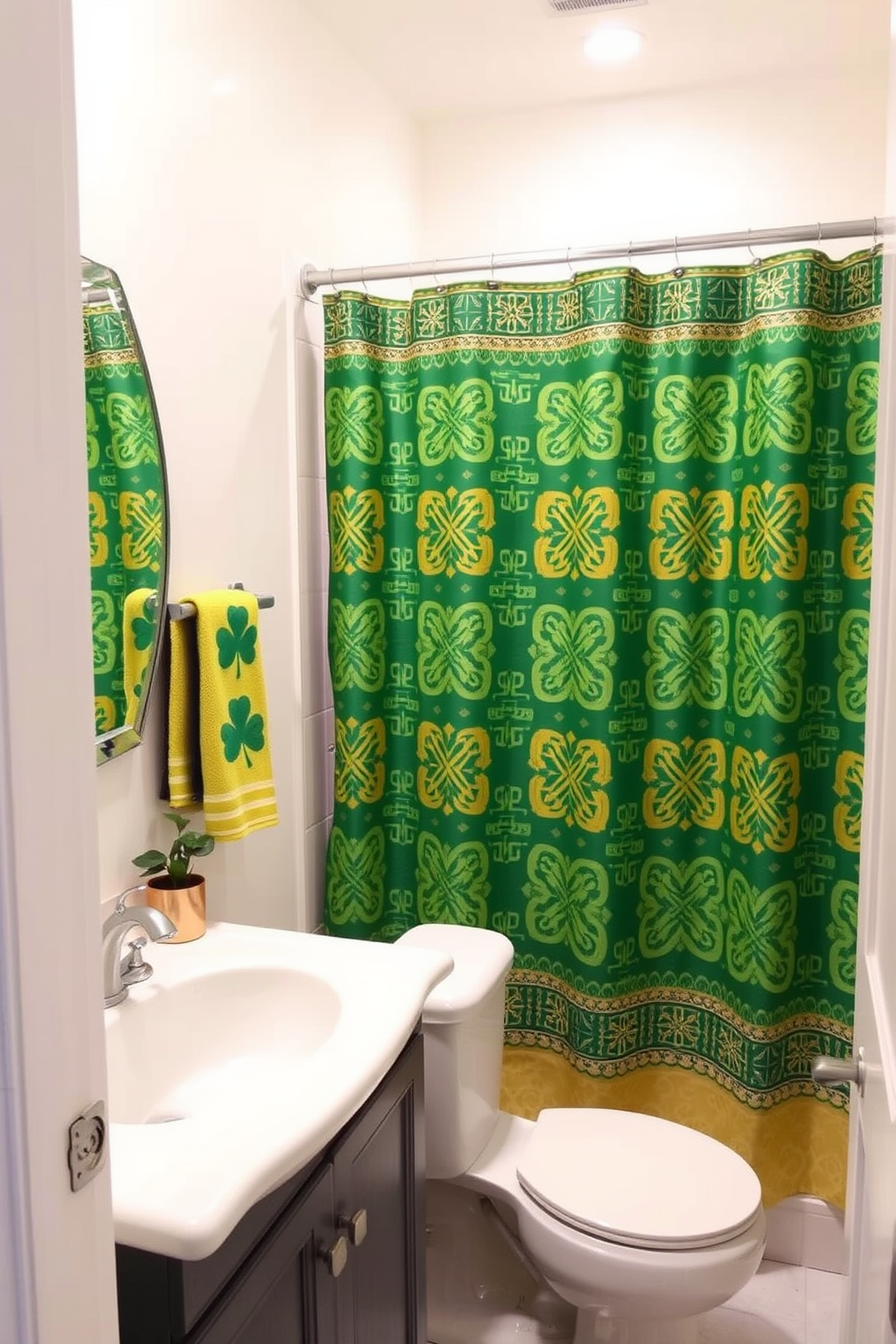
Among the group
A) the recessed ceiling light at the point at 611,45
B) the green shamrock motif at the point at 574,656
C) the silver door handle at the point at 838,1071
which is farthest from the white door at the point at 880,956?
the recessed ceiling light at the point at 611,45

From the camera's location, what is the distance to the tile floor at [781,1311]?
1.99 metres

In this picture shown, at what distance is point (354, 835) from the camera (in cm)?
217

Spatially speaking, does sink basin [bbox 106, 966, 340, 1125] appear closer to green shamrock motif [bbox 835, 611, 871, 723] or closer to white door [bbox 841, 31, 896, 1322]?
white door [bbox 841, 31, 896, 1322]

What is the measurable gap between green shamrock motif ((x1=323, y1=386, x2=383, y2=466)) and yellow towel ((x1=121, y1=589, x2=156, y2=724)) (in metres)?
0.67

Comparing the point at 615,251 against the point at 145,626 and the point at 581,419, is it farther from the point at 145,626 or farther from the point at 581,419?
the point at 145,626

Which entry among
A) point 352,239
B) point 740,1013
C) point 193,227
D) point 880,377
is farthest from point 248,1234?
point 352,239

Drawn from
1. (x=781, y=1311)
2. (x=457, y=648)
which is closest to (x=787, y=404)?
(x=457, y=648)

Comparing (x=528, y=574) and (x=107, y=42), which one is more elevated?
(x=107, y=42)

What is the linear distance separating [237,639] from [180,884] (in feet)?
1.28

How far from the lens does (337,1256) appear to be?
1217 millimetres

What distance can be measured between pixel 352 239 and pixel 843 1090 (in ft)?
6.57

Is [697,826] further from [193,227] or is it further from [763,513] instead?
[193,227]

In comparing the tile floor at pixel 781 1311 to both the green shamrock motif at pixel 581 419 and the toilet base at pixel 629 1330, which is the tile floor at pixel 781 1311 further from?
the green shamrock motif at pixel 581 419

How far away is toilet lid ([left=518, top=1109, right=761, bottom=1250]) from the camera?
1.64 metres
